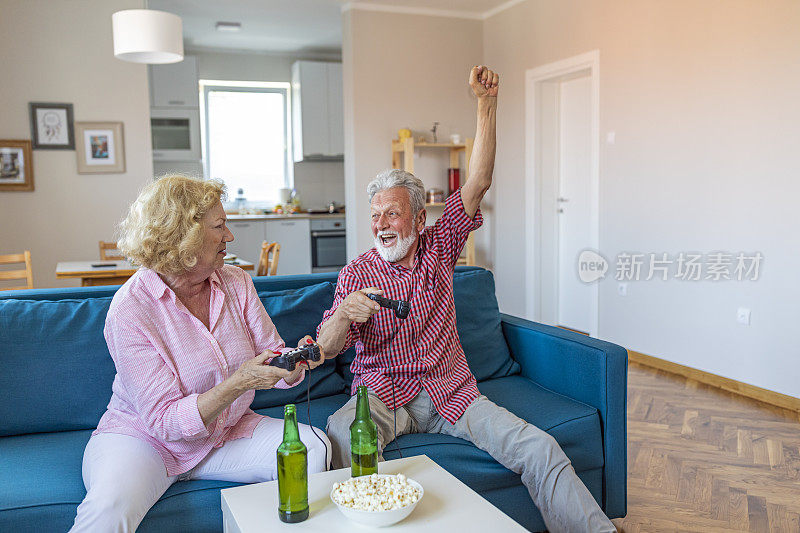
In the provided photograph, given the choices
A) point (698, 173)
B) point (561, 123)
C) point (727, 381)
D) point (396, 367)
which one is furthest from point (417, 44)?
point (396, 367)

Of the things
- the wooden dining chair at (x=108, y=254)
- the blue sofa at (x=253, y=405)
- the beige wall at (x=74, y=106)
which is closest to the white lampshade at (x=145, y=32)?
the wooden dining chair at (x=108, y=254)

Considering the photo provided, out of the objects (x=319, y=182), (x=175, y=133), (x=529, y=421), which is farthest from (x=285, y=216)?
(x=529, y=421)

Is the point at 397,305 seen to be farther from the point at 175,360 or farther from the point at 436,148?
the point at 436,148

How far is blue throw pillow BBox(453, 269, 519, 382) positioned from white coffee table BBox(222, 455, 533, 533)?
92cm

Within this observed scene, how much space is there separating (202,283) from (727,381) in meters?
3.31

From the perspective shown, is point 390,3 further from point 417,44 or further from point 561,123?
point 561,123

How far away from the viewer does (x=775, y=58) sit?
11.9 ft

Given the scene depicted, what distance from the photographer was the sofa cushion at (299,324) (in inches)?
89.0

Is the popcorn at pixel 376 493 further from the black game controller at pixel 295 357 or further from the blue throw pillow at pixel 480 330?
the blue throw pillow at pixel 480 330

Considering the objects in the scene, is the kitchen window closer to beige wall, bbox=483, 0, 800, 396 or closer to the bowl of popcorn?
beige wall, bbox=483, 0, 800, 396

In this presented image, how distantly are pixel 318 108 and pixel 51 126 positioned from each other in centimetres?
302

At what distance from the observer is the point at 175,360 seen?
175cm

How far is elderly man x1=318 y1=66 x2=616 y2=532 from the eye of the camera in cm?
187

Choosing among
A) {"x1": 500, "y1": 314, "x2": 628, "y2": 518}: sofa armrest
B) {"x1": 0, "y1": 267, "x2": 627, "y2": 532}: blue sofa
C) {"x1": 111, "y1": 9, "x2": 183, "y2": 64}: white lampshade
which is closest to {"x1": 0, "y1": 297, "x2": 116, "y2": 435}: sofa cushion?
{"x1": 0, "y1": 267, "x2": 627, "y2": 532}: blue sofa
